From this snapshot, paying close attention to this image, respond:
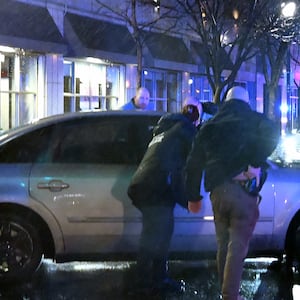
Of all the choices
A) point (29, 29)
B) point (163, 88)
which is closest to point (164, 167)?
point (29, 29)

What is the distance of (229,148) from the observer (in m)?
4.25

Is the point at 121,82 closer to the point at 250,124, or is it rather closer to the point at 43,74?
the point at 43,74

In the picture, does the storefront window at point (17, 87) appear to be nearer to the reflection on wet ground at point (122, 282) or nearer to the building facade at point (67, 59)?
the building facade at point (67, 59)

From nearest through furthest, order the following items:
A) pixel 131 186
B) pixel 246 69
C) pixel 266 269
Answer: pixel 131 186
pixel 266 269
pixel 246 69

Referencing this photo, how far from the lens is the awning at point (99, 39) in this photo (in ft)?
54.9

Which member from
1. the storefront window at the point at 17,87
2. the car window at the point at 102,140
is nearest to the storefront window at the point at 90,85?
the storefront window at the point at 17,87

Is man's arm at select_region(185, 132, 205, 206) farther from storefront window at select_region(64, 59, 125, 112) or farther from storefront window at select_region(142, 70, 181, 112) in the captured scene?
storefront window at select_region(142, 70, 181, 112)

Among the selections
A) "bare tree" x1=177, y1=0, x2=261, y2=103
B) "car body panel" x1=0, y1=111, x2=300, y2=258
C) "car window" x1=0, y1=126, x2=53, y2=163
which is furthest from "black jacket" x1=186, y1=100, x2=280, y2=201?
"bare tree" x1=177, y1=0, x2=261, y2=103

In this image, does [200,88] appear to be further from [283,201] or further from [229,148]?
[229,148]

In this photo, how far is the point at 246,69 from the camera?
27.7m

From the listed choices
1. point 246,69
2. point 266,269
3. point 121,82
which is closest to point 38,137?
point 266,269

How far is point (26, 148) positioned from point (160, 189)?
4.23 ft

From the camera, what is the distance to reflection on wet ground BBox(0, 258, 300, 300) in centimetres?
522

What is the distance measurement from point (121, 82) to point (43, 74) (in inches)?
151
